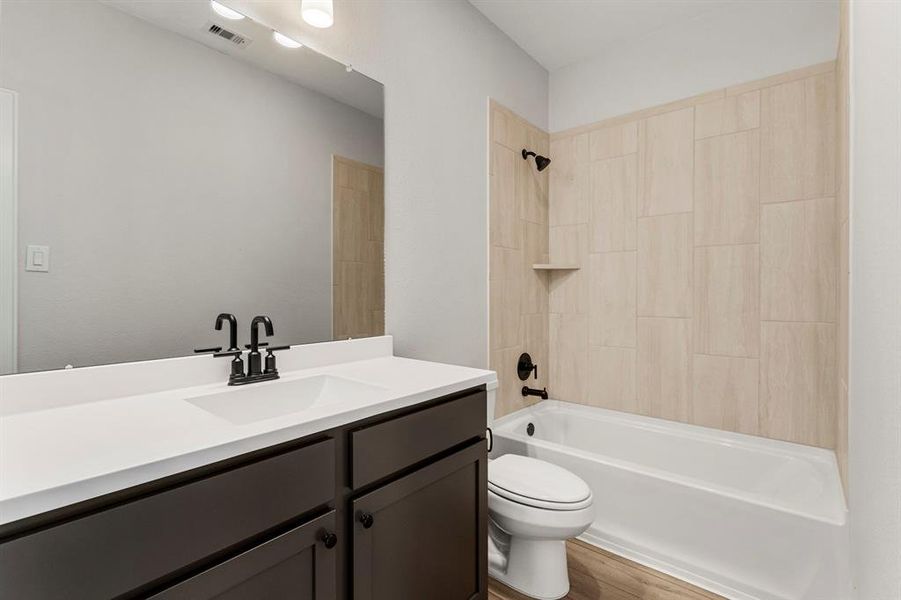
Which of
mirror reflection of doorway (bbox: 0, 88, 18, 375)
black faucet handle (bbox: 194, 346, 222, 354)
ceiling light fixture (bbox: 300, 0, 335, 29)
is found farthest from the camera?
ceiling light fixture (bbox: 300, 0, 335, 29)

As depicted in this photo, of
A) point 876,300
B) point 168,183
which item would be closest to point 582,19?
point 876,300

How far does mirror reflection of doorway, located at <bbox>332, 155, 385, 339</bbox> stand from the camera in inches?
66.4

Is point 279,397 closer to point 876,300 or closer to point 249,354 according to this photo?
point 249,354

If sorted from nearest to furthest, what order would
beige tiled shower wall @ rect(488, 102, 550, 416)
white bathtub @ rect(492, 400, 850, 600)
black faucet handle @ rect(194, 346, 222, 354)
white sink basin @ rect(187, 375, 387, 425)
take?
1. white sink basin @ rect(187, 375, 387, 425)
2. black faucet handle @ rect(194, 346, 222, 354)
3. white bathtub @ rect(492, 400, 850, 600)
4. beige tiled shower wall @ rect(488, 102, 550, 416)

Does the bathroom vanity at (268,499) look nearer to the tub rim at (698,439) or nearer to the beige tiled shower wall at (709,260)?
the tub rim at (698,439)

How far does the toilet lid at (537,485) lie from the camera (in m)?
1.62

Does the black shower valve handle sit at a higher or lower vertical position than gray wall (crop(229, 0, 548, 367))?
lower

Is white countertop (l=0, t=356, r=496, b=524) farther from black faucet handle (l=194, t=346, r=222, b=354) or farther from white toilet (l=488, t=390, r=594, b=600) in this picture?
white toilet (l=488, t=390, r=594, b=600)

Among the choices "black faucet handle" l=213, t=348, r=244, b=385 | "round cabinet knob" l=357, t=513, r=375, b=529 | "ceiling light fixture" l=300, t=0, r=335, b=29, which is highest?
"ceiling light fixture" l=300, t=0, r=335, b=29

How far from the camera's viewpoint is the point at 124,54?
3.78 ft

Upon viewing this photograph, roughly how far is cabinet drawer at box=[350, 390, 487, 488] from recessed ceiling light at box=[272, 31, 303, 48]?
4.30 ft

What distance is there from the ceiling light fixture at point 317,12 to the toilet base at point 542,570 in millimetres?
2077

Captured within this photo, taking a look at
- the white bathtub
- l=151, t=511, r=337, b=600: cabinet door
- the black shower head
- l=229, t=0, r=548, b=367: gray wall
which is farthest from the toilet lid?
the black shower head

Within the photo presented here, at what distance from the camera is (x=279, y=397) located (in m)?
1.30
